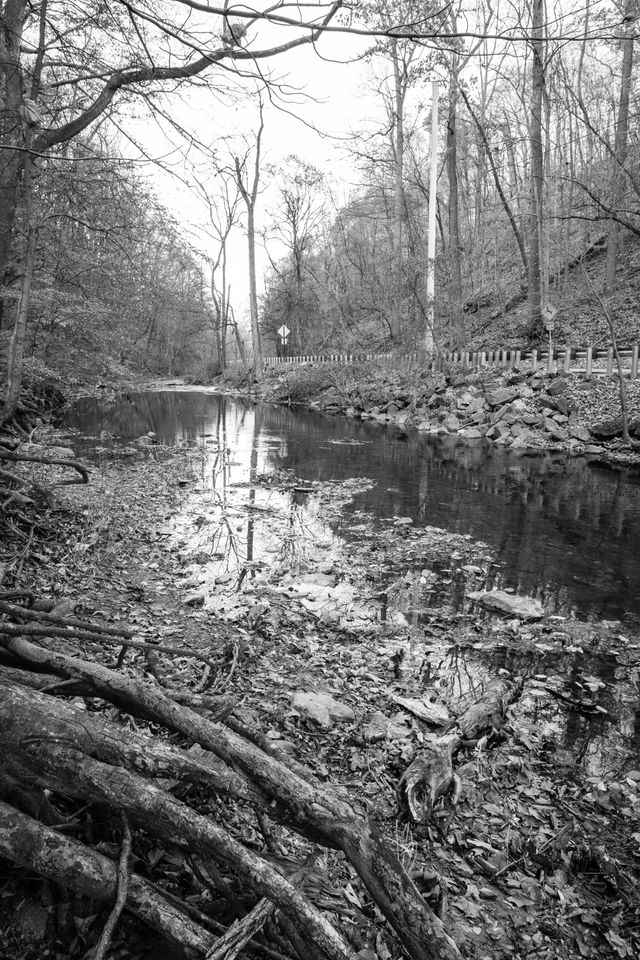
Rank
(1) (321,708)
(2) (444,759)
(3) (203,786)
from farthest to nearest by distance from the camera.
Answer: (1) (321,708), (2) (444,759), (3) (203,786)

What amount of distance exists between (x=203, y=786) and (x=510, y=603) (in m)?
3.83

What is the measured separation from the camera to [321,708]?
307 cm

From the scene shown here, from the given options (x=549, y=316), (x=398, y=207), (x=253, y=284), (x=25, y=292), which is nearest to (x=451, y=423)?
(x=549, y=316)

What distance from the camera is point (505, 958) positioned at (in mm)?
1767

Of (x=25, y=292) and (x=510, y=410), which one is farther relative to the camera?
(x=510, y=410)

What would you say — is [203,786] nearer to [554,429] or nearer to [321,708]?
[321,708]

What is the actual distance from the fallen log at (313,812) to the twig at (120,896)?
38 centimetres

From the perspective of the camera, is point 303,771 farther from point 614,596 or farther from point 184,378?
point 184,378

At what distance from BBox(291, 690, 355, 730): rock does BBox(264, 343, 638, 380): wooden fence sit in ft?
50.7

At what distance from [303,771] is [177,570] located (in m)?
3.70

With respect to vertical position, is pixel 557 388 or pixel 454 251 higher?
pixel 454 251

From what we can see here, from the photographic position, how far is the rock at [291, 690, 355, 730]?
2980 mm

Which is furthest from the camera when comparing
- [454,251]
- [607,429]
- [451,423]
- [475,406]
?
[454,251]

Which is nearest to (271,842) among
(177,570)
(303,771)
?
(303,771)
